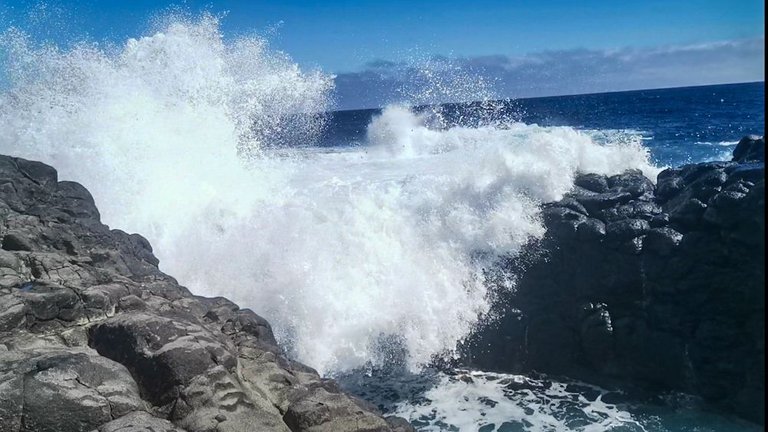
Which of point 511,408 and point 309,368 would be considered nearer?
point 309,368

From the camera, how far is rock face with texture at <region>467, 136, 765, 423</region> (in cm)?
942

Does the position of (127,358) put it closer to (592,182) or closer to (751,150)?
(592,182)

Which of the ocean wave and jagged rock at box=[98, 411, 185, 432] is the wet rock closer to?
jagged rock at box=[98, 411, 185, 432]

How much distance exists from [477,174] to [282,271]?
524cm

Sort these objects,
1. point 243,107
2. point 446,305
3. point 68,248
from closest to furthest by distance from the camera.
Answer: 1. point 68,248
2. point 446,305
3. point 243,107

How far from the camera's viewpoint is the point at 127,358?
5.88 m

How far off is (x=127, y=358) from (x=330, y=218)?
791cm

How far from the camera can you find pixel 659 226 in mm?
10680

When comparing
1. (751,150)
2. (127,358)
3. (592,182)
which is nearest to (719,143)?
(751,150)

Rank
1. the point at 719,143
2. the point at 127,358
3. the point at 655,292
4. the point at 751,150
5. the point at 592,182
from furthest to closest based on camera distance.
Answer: the point at 719,143
the point at 592,182
the point at 751,150
the point at 655,292
the point at 127,358

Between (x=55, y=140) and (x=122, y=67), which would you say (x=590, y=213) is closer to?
(x=55, y=140)

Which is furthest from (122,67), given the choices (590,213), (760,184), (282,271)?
(760,184)

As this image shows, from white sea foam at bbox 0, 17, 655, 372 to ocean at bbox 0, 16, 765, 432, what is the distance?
0.04m

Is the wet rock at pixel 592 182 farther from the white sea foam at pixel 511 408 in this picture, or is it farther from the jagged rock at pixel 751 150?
the white sea foam at pixel 511 408
